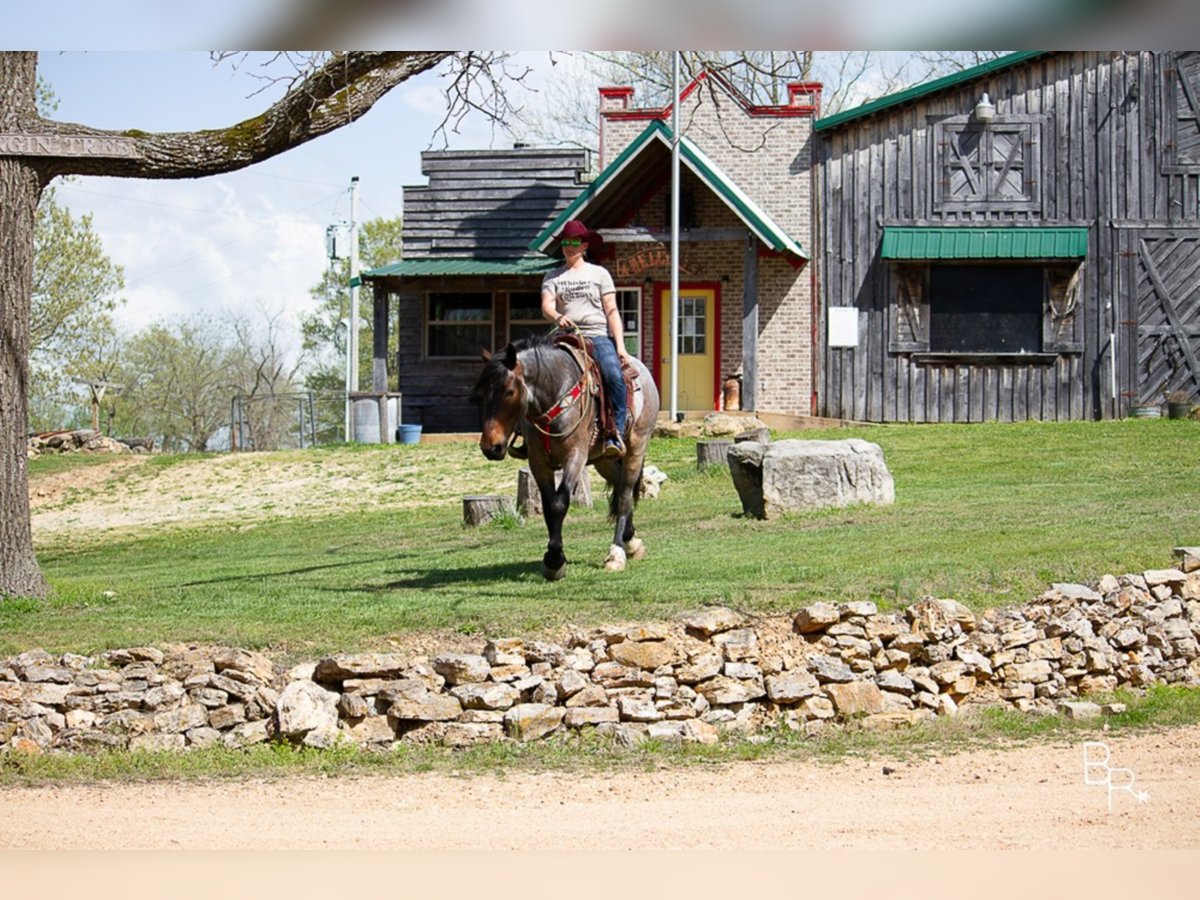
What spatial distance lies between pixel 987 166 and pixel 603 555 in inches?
557

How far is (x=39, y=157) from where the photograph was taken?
10.8m

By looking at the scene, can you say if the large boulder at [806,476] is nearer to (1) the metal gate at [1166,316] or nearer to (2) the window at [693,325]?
(1) the metal gate at [1166,316]

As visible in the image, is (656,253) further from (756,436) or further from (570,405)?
(570,405)

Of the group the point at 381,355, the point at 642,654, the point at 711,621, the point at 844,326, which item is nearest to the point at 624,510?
the point at 711,621

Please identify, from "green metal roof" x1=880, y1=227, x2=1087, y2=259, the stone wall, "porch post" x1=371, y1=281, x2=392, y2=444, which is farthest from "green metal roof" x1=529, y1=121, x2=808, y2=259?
the stone wall

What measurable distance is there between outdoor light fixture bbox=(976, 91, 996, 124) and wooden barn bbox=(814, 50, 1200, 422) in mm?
23

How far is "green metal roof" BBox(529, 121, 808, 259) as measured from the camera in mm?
22969

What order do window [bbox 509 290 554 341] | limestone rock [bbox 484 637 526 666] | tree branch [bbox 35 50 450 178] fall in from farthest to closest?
1. window [bbox 509 290 554 341]
2. tree branch [bbox 35 50 450 178]
3. limestone rock [bbox 484 637 526 666]

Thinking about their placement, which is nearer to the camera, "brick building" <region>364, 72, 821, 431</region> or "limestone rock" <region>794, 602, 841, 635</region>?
"limestone rock" <region>794, 602, 841, 635</region>

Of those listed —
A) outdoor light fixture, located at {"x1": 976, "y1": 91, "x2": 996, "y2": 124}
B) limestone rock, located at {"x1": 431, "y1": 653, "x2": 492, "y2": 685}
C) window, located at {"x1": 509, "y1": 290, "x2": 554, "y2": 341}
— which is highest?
outdoor light fixture, located at {"x1": 976, "y1": 91, "x2": 996, "y2": 124}

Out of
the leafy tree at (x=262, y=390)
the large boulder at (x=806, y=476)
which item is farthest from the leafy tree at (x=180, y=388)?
the large boulder at (x=806, y=476)

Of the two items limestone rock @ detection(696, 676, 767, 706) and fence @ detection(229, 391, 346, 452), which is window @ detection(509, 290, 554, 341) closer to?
fence @ detection(229, 391, 346, 452)

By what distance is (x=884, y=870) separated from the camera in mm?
6789

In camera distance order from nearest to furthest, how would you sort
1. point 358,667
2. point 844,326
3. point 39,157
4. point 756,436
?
point 358,667
point 39,157
point 756,436
point 844,326
